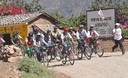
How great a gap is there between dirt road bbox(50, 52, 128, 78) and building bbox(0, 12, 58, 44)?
55.0ft

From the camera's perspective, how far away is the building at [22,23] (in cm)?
3753

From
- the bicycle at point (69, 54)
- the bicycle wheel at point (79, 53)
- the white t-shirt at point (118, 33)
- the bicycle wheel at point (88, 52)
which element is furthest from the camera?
the white t-shirt at point (118, 33)

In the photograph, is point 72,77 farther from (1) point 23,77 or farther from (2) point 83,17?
(2) point 83,17

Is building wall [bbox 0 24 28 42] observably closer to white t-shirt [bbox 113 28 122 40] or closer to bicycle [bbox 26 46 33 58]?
white t-shirt [bbox 113 28 122 40]

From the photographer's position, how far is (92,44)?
2266cm

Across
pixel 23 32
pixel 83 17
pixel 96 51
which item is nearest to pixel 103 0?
pixel 83 17

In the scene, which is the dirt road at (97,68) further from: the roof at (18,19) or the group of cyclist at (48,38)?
the roof at (18,19)

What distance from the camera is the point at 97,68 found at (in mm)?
18359

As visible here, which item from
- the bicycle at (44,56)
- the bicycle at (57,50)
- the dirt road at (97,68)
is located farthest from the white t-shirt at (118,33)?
the bicycle at (44,56)

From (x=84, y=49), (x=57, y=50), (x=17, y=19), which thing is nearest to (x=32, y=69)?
(x=57, y=50)

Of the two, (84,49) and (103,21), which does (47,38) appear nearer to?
(84,49)

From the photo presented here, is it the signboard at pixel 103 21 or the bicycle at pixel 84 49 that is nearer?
the bicycle at pixel 84 49

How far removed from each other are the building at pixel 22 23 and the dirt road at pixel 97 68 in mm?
16772

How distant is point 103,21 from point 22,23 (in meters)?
11.7
